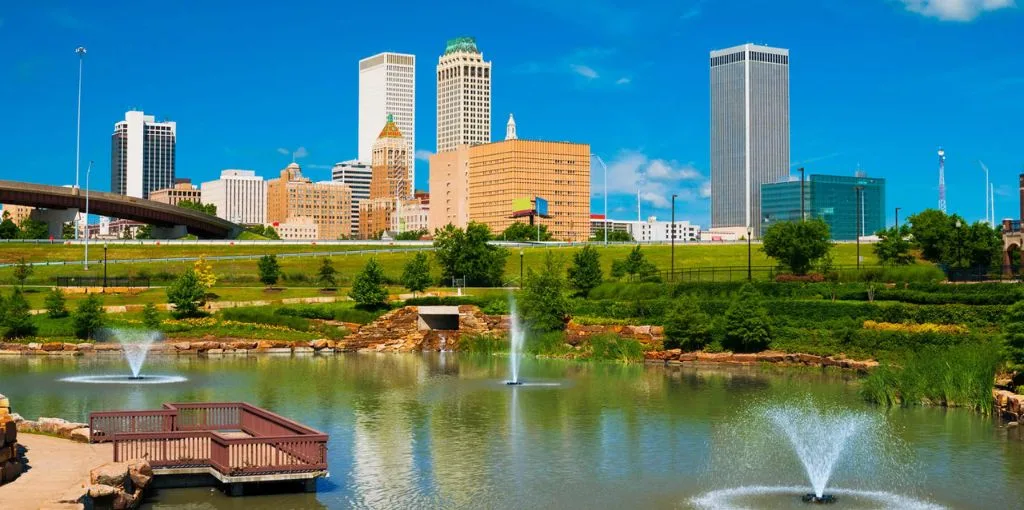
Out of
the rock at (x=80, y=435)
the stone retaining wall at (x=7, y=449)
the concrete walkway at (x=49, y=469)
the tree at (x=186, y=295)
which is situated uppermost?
the tree at (x=186, y=295)

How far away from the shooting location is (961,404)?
44062 millimetres

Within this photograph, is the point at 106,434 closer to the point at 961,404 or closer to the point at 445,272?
the point at 961,404

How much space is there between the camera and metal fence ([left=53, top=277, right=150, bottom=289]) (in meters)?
93.6

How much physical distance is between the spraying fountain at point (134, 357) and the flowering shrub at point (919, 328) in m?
36.2

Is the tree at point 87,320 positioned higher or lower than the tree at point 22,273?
lower

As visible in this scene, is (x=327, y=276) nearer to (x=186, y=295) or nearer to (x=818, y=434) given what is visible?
(x=186, y=295)

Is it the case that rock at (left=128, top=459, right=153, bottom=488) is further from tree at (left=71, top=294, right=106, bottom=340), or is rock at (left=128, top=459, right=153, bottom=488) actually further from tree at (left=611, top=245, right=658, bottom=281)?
tree at (left=611, top=245, right=658, bottom=281)

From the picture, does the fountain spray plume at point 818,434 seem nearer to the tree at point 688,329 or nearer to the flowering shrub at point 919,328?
the flowering shrub at point 919,328

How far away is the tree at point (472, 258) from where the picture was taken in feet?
326

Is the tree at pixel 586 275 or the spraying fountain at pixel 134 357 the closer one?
the spraying fountain at pixel 134 357

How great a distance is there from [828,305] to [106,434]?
45462mm

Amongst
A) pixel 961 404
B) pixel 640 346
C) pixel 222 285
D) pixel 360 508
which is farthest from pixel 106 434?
pixel 222 285

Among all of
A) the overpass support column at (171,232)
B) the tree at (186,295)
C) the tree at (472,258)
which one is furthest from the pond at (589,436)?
the overpass support column at (171,232)

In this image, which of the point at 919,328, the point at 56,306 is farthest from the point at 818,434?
the point at 56,306
